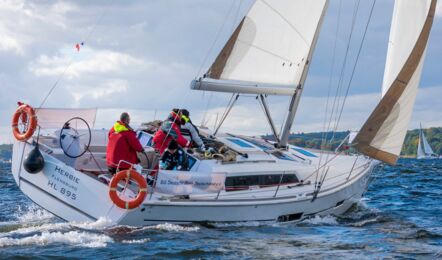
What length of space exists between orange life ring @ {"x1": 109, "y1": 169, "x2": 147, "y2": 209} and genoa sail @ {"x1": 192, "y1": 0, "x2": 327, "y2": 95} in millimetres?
4058

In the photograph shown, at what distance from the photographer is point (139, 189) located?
10.6m

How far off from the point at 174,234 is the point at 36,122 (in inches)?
128

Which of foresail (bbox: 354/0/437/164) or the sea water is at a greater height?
foresail (bbox: 354/0/437/164)

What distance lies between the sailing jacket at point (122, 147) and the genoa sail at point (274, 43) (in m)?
3.23

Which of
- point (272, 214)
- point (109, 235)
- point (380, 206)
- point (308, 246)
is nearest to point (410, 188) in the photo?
point (380, 206)

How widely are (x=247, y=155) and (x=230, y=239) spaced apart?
3086mm

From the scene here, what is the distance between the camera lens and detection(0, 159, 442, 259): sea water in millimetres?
9469

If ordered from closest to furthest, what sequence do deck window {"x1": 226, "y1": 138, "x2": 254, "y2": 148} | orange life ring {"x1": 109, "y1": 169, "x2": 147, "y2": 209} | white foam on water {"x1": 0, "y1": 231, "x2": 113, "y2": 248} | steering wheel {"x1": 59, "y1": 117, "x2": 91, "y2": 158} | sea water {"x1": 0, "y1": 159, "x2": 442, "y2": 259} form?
sea water {"x1": 0, "y1": 159, "x2": 442, "y2": 259} < white foam on water {"x1": 0, "y1": 231, "x2": 113, "y2": 248} < orange life ring {"x1": 109, "y1": 169, "x2": 147, "y2": 209} < steering wheel {"x1": 59, "y1": 117, "x2": 91, "y2": 158} < deck window {"x1": 226, "y1": 138, "x2": 254, "y2": 148}

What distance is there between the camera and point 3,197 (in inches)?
733

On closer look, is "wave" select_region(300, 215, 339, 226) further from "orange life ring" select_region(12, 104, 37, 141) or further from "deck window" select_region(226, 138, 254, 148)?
"orange life ring" select_region(12, 104, 37, 141)

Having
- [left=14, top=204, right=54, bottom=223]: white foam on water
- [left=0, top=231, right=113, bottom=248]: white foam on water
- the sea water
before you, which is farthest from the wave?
[left=14, top=204, right=54, bottom=223]: white foam on water

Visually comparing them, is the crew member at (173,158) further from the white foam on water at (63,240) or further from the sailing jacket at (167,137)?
the white foam on water at (63,240)

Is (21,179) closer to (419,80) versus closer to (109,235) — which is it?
(109,235)

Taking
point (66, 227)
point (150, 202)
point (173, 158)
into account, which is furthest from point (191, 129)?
point (66, 227)
